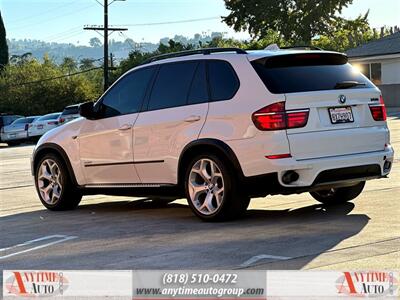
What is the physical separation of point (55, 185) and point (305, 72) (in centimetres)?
388

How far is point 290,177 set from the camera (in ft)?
26.4

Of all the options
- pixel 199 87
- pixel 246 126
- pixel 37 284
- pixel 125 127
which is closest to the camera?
pixel 37 284

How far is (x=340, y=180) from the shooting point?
27.1 feet

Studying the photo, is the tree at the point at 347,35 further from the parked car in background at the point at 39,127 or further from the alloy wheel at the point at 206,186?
the alloy wheel at the point at 206,186

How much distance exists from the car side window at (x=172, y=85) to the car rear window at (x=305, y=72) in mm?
932

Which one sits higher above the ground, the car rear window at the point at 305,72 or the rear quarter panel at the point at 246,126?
the car rear window at the point at 305,72

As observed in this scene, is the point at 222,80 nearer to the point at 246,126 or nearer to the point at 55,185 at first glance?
the point at 246,126

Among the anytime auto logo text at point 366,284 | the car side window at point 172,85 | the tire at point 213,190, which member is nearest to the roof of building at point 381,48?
the car side window at point 172,85

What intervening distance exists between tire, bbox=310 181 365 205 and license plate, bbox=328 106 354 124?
1.36 metres

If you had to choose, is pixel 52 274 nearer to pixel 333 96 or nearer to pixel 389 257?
pixel 389 257

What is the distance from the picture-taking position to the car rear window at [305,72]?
826cm

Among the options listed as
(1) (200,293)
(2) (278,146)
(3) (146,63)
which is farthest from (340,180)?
(1) (200,293)

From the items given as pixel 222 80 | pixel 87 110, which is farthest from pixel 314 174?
pixel 87 110

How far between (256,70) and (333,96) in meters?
0.83
